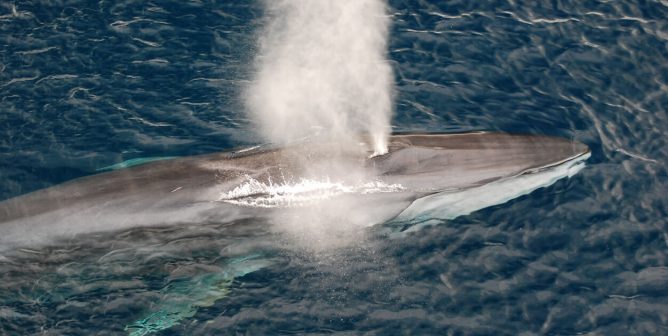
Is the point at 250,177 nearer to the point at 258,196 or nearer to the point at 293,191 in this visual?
the point at 258,196

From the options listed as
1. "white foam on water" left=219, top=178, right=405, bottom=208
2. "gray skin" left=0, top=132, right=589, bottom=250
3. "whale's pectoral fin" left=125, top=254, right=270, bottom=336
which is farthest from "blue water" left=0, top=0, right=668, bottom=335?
"white foam on water" left=219, top=178, right=405, bottom=208

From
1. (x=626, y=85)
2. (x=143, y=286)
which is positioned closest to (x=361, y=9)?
(x=626, y=85)

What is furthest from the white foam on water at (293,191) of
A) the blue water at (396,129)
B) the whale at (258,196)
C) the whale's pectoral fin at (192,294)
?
the whale's pectoral fin at (192,294)

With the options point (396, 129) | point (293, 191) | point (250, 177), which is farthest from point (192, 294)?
point (396, 129)

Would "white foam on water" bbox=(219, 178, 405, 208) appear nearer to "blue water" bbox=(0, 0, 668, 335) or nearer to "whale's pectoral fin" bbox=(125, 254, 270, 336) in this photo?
"blue water" bbox=(0, 0, 668, 335)

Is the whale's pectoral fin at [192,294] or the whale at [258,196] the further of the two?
the whale's pectoral fin at [192,294]

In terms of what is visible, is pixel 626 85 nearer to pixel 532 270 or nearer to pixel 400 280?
pixel 532 270

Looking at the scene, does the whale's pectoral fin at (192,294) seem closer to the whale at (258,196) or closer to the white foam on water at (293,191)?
the whale at (258,196)
